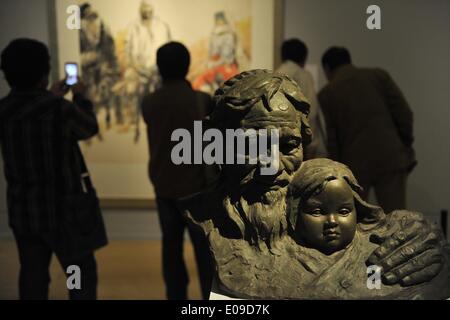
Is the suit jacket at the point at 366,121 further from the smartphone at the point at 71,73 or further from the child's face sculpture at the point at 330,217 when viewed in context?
the smartphone at the point at 71,73

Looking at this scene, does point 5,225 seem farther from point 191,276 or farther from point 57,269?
point 191,276

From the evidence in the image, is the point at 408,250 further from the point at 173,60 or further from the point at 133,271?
the point at 133,271

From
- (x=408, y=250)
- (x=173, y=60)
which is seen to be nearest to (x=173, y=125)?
(x=173, y=60)

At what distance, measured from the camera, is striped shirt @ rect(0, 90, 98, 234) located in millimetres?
2363

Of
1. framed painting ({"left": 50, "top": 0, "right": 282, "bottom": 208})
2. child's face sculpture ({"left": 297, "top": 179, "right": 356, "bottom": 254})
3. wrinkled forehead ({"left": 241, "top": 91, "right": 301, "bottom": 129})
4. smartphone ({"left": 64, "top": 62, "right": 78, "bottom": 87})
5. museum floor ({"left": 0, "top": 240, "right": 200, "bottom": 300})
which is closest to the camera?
child's face sculpture ({"left": 297, "top": 179, "right": 356, "bottom": 254})

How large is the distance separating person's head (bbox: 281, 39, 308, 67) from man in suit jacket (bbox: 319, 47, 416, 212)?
106mm

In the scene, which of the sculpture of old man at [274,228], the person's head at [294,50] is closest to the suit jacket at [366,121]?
the person's head at [294,50]

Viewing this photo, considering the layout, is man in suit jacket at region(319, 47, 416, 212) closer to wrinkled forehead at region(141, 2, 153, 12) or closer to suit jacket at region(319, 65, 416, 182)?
suit jacket at region(319, 65, 416, 182)

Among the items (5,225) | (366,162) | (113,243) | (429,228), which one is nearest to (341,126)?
(366,162)

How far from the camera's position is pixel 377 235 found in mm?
1879

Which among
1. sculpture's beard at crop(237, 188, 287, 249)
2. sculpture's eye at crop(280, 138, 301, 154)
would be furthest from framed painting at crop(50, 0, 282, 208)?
sculpture's beard at crop(237, 188, 287, 249)

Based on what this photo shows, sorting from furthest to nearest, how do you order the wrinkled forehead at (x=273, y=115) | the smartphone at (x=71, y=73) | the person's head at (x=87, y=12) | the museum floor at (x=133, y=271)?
1. the museum floor at (x=133, y=271)
2. the person's head at (x=87, y=12)
3. the smartphone at (x=71, y=73)
4. the wrinkled forehead at (x=273, y=115)

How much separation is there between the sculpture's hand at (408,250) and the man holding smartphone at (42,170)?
4.15 ft

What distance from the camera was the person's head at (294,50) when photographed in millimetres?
2818
